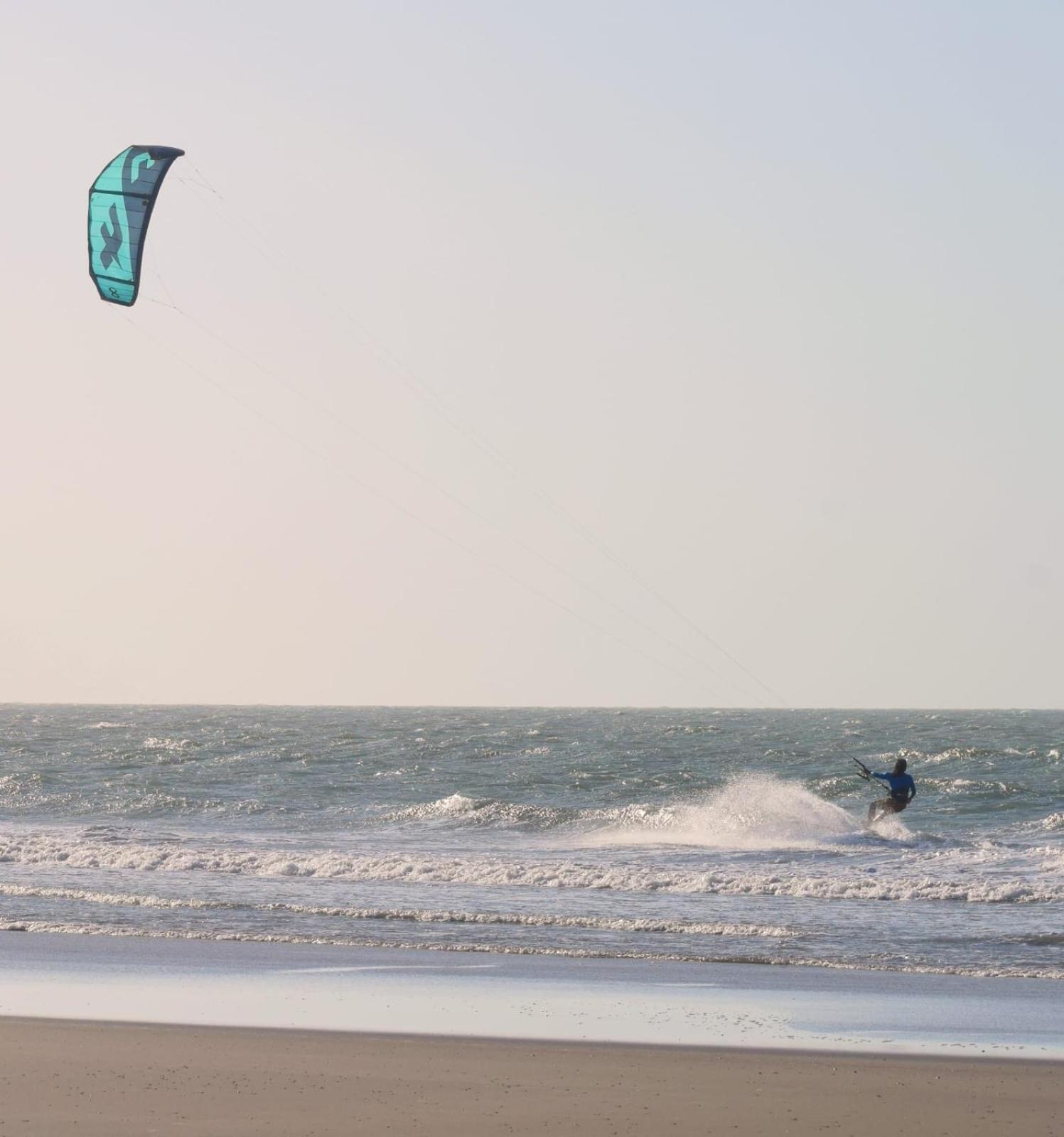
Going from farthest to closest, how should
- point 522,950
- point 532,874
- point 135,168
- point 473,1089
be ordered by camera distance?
point 532,874 → point 135,168 → point 522,950 → point 473,1089

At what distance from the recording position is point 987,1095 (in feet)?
25.9

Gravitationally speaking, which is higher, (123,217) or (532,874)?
(123,217)

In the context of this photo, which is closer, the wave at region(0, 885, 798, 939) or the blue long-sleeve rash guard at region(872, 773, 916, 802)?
the wave at region(0, 885, 798, 939)

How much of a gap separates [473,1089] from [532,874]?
9.21 metres

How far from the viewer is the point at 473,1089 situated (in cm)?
798

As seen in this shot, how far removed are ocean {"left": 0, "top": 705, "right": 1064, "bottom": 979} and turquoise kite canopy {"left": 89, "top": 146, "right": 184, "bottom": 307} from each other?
6225mm

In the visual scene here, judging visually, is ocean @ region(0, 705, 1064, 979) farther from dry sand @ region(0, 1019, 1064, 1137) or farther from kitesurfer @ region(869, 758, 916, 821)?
dry sand @ region(0, 1019, 1064, 1137)

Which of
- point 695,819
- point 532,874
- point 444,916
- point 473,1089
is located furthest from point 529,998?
point 695,819

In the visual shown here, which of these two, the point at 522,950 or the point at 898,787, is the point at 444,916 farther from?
the point at 898,787

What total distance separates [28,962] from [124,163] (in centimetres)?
875

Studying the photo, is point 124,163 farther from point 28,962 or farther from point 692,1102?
point 692,1102

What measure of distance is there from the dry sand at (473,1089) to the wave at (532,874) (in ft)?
24.7

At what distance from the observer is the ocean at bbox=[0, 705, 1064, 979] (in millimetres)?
13164

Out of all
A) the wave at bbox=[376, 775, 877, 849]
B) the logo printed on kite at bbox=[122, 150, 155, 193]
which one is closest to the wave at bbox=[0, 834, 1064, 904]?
the wave at bbox=[376, 775, 877, 849]
